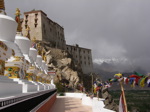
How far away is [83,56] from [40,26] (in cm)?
2765

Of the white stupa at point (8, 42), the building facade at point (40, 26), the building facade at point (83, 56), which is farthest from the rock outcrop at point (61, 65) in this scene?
the white stupa at point (8, 42)

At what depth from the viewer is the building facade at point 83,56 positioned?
6844cm

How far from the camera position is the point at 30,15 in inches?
2041

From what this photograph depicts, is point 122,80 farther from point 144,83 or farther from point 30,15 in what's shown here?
point 30,15

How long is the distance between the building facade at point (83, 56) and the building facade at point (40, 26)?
33.6 feet

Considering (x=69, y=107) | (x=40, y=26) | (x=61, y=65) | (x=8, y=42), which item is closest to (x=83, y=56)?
(x=61, y=65)

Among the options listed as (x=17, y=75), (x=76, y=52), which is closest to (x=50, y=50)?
(x=76, y=52)

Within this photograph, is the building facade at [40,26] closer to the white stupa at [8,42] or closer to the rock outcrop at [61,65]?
the rock outcrop at [61,65]

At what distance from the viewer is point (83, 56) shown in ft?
233

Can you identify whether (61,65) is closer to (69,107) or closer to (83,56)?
(83,56)

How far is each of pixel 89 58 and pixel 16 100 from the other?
69.4m

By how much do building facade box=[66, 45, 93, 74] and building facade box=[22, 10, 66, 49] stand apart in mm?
10251

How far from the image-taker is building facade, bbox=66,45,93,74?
225ft

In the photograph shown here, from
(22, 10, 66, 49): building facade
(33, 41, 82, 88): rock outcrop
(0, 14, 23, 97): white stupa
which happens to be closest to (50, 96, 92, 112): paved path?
(0, 14, 23, 97): white stupa
